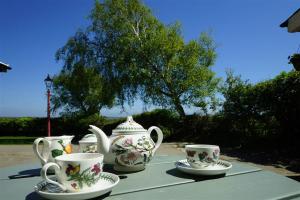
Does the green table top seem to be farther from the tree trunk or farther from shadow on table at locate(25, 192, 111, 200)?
the tree trunk

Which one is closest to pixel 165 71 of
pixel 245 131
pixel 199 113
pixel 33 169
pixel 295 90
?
pixel 199 113

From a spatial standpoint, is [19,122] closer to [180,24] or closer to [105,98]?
[105,98]

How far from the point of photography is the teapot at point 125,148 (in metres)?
1.62

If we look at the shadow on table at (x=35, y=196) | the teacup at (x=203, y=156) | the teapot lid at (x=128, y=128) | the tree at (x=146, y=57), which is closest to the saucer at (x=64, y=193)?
the shadow on table at (x=35, y=196)

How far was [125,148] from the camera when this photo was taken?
1.61 m

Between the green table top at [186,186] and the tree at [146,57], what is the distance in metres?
11.9

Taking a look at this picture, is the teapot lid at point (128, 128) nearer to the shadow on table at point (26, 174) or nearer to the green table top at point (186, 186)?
the green table top at point (186, 186)

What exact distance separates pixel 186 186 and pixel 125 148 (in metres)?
0.44

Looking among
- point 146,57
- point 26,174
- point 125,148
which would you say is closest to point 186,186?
point 125,148

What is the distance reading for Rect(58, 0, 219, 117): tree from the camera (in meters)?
13.5

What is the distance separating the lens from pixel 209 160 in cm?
160

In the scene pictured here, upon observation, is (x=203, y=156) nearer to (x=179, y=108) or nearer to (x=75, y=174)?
(x=75, y=174)

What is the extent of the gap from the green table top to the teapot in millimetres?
76

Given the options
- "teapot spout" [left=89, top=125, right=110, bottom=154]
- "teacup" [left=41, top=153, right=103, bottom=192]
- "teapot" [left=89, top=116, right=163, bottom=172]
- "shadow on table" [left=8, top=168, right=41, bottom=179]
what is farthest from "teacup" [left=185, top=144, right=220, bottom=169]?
"shadow on table" [left=8, top=168, right=41, bottom=179]
